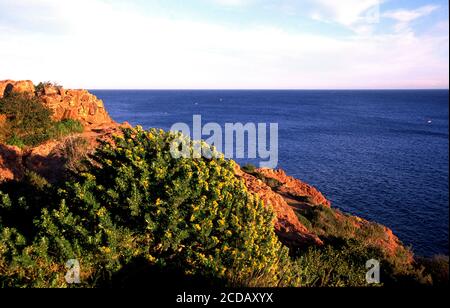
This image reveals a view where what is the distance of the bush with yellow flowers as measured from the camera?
6.42m

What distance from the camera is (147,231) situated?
23.5ft

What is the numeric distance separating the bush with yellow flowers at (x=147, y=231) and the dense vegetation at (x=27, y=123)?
1388 cm

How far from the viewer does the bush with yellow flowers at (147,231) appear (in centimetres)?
642

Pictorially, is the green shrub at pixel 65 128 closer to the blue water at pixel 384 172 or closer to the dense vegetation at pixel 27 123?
the dense vegetation at pixel 27 123

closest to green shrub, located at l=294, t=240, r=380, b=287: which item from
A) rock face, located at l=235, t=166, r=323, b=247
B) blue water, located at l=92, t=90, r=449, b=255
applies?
rock face, located at l=235, t=166, r=323, b=247

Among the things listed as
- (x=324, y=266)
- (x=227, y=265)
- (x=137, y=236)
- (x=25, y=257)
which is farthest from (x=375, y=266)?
(x=25, y=257)

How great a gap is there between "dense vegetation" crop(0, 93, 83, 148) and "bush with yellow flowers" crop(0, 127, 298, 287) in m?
13.9

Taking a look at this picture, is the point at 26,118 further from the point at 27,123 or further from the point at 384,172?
the point at 384,172

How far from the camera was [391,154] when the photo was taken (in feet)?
177

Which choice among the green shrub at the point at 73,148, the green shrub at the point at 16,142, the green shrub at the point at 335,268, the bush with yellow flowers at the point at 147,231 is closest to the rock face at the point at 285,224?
the green shrub at the point at 335,268

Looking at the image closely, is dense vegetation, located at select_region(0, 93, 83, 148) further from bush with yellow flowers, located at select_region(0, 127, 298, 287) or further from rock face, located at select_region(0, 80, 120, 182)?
bush with yellow flowers, located at select_region(0, 127, 298, 287)

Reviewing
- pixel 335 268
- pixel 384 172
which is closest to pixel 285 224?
pixel 335 268

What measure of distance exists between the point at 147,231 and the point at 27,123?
17.7 m

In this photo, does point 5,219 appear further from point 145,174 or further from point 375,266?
point 375,266
